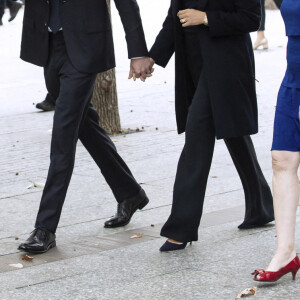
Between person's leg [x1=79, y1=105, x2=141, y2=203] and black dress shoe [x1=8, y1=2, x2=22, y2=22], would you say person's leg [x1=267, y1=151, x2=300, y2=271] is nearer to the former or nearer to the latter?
person's leg [x1=79, y1=105, x2=141, y2=203]

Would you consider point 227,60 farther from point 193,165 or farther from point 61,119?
point 61,119

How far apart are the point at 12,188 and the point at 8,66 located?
1049 centimetres

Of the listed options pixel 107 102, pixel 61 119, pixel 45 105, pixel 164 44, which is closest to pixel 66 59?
pixel 61 119

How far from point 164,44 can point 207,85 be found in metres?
0.45

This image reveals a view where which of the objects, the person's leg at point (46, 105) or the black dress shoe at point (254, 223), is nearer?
the black dress shoe at point (254, 223)

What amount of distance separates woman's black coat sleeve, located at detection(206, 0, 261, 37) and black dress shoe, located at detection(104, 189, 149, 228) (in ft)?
4.63

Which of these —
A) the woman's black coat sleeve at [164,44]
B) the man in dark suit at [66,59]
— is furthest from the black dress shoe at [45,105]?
the woman's black coat sleeve at [164,44]

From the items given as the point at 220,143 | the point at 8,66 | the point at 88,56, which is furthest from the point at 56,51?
the point at 8,66

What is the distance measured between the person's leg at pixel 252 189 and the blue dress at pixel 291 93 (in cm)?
105

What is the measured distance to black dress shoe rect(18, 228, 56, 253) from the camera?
5.34m

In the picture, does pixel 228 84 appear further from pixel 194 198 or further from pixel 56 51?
pixel 56 51

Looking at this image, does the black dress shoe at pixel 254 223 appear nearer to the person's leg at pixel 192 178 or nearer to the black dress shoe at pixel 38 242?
the person's leg at pixel 192 178

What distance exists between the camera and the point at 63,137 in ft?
18.0

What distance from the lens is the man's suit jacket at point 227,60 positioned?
5152 millimetres
